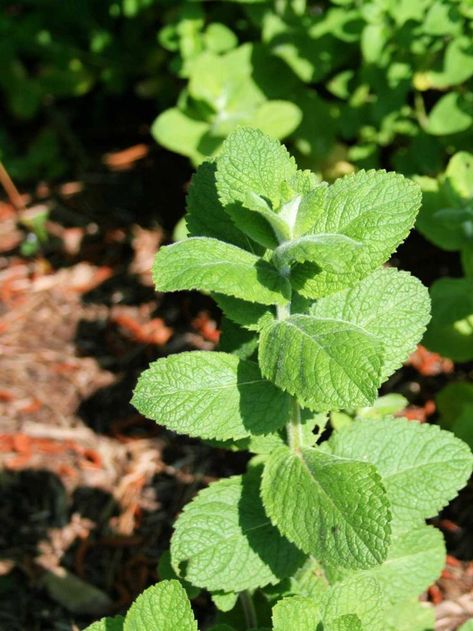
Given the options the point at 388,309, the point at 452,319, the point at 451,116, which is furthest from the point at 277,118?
the point at 388,309

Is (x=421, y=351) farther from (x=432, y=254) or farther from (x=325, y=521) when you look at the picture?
(x=325, y=521)

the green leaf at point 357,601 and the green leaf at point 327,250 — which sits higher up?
the green leaf at point 327,250

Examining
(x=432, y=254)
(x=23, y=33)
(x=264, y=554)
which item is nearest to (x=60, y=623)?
(x=264, y=554)

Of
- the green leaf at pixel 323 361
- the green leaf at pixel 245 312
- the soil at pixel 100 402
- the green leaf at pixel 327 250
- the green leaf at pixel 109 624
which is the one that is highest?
the green leaf at pixel 327 250

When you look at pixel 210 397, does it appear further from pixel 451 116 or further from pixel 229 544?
pixel 451 116

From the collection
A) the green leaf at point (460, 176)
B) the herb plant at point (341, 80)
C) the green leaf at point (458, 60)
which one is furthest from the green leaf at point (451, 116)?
the green leaf at point (460, 176)

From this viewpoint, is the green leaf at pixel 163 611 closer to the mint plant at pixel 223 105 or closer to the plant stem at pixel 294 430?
the plant stem at pixel 294 430

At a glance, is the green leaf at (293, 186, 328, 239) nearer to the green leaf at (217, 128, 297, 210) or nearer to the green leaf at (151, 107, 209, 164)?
the green leaf at (217, 128, 297, 210)
